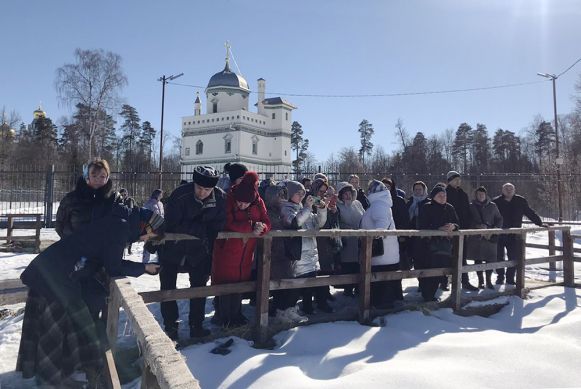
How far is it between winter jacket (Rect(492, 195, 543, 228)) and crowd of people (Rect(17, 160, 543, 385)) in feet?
0.09

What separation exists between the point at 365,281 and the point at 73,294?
322 cm

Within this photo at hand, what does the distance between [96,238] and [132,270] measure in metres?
0.34

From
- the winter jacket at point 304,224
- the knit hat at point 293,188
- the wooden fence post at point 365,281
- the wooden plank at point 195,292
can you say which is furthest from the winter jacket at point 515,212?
the wooden plank at point 195,292

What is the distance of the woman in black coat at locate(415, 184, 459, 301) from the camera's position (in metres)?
5.72

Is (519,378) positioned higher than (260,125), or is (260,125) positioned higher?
(260,125)

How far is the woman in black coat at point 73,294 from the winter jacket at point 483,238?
18.2 ft

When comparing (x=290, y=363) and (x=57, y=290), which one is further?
(x=290, y=363)

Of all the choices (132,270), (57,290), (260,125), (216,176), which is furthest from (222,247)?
(260,125)

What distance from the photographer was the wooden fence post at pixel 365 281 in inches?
194

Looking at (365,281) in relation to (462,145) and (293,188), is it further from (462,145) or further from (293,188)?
(462,145)

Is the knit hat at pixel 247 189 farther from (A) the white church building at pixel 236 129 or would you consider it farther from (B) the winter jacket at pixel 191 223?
(A) the white church building at pixel 236 129

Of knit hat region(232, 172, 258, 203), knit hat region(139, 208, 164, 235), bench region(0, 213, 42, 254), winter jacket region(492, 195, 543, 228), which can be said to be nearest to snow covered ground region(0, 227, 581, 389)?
knit hat region(139, 208, 164, 235)

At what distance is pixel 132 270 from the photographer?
2953mm

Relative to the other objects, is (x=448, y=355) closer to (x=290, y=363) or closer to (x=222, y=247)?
(x=290, y=363)
